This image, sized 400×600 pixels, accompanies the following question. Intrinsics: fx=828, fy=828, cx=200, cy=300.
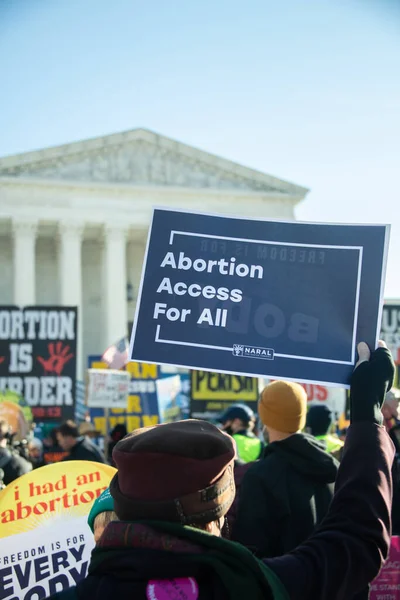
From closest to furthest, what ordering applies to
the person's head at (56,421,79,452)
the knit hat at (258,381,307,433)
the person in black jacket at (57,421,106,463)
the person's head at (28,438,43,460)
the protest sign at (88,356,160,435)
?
the knit hat at (258,381,307,433) < the person in black jacket at (57,421,106,463) < the person's head at (56,421,79,452) < the person's head at (28,438,43,460) < the protest sign at (88,356,160,435)

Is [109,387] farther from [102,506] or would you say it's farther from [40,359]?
[102,506]

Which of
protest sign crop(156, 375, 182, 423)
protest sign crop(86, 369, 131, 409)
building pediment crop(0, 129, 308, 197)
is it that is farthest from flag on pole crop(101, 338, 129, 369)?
building pediment crop(0, 129, 308, 197)

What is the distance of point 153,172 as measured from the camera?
48.8 meters

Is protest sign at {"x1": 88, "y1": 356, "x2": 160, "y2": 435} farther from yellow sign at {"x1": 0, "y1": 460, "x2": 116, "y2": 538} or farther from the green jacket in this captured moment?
the green jacket

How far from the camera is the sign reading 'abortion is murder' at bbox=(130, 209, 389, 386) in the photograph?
2.80m

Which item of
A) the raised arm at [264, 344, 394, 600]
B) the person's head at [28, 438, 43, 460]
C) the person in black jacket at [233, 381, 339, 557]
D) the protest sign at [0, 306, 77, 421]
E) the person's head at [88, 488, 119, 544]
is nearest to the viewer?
the raised arm at [264, 344, 394, 600]

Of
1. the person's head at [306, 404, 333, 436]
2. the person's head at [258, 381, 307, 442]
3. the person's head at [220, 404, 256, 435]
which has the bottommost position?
the person's head at [220, 404, 256, 435]

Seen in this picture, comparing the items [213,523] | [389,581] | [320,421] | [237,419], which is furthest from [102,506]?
[237,419]

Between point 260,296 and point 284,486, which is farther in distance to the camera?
point 284,486

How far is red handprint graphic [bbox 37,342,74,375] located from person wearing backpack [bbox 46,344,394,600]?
9751 millimetres

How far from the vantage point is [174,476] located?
1.70 meters

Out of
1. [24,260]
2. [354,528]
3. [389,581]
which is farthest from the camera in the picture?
[24,260]

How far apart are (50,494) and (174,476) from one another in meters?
1.33

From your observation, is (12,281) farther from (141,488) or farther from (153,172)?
(141,488)
